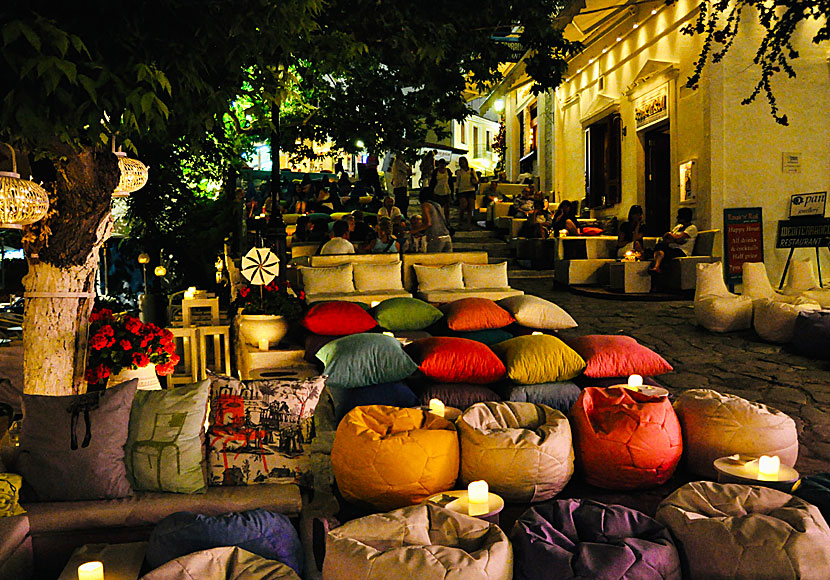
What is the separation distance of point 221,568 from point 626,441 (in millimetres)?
2248

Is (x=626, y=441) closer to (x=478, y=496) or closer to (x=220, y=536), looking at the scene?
(x=478, y=496)

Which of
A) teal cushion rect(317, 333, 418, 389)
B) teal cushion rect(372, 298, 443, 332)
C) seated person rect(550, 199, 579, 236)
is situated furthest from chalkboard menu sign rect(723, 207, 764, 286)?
teal cushion rect(317, 333, 418, 389)

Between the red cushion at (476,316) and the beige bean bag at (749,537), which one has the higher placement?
the red cushion at (476,316)

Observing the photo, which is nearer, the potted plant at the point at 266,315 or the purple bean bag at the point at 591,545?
the purple bean bag at the point at 591,545

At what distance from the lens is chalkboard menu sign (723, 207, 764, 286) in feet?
38.3

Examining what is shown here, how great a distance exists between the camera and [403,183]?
16891 millimetres

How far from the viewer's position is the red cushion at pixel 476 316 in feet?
21.6

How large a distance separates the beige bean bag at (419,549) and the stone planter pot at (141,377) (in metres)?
3.46

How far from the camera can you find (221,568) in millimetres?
2266

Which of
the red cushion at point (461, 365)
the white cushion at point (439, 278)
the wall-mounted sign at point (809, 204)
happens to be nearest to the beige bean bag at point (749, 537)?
the red cushion at point (461, 365)

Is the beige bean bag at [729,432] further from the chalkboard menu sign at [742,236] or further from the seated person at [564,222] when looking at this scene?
the seated person at [564,222]

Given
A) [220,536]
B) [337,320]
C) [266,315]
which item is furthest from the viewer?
[266,315]

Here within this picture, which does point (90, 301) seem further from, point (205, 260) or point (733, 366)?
point (205, 260)

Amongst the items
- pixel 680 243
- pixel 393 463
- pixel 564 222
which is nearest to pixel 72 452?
pixel 393 463
